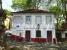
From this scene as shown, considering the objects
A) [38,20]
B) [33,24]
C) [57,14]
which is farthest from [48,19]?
[57,14]

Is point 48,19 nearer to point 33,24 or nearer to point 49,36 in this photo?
point 33,24

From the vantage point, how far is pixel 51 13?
5928 centimetres

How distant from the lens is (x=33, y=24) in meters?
58.6

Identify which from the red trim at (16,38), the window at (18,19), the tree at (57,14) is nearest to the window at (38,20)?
the window at (18,19)

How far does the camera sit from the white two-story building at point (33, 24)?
57.8 m

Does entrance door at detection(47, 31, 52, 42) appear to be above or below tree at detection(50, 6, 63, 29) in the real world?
below

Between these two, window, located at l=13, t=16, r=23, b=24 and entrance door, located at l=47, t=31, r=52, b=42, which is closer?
entrance door, located at l=47, t=31, r=52, b=42

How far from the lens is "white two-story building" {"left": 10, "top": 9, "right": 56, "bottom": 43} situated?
57.8 meters

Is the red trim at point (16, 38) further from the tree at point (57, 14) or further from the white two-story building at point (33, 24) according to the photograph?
the tree at point (57, 14)

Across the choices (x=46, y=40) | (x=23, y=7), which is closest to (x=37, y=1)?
(x=46, y=40)

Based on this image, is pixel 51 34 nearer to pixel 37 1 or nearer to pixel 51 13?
pixel 51 13

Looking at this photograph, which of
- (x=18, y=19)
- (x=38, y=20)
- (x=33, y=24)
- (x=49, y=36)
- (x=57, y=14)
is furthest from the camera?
(x=57, y=14)

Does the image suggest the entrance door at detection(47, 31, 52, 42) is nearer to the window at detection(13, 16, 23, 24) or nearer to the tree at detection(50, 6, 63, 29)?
the tree at detection(50, 6, 63, 29)

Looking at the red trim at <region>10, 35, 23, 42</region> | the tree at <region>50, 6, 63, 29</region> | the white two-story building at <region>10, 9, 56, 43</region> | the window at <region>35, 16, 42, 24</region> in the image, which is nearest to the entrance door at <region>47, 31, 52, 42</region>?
the white two-story building at <region>10, 9, 56, 43</region>
